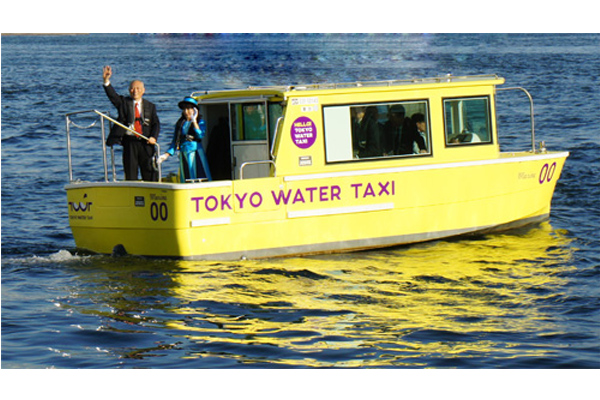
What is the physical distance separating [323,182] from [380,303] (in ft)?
8.79


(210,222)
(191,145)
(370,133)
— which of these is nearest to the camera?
(210,222)

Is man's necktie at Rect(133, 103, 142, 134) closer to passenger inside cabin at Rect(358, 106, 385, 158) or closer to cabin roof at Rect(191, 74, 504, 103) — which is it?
cabin roof at Rect(191, 74, 504, 103)

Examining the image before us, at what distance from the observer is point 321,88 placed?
14602 millimetres

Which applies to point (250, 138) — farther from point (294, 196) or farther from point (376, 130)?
point (376, 130)

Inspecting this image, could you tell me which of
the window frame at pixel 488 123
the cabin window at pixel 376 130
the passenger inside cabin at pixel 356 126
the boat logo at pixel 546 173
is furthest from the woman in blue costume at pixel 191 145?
the boat logo at pixel 546 173

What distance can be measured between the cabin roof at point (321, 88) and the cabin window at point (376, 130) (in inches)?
10.6

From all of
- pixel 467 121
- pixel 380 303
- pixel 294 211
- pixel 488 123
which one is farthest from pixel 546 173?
pixel 380 303

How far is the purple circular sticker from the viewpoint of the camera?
14250 millimetres

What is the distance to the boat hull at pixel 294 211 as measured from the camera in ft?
44.6

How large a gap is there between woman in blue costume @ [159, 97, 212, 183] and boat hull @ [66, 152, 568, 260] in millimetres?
953

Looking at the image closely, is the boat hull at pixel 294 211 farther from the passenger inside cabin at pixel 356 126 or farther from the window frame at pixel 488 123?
the passenger inside cabin at pixel 356 126

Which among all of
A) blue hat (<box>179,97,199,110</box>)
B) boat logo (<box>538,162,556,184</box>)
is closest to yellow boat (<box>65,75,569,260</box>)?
boat logo (<box>538,162,556,184</box>)

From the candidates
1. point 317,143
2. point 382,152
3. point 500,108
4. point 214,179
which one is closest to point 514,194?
point 382,152

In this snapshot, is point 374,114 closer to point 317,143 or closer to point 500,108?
point 317,143
